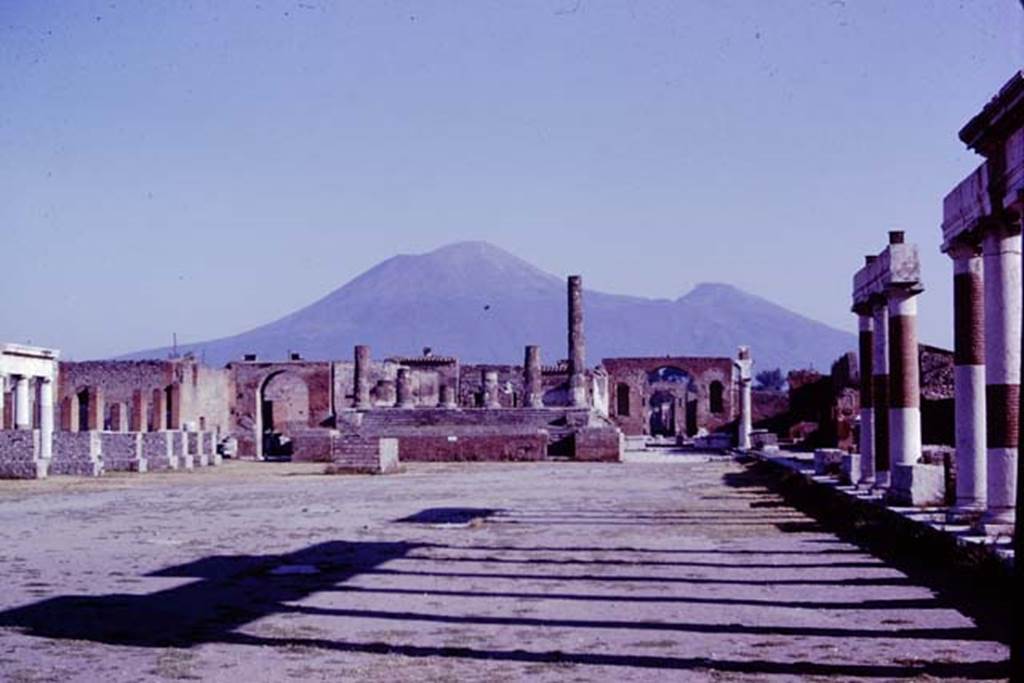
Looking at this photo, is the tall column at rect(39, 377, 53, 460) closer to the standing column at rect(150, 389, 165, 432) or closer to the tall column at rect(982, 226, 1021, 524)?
the standing column at rect(150, 389, 165, 432)

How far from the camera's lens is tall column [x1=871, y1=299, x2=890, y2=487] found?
17.4m

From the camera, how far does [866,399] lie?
749 inches

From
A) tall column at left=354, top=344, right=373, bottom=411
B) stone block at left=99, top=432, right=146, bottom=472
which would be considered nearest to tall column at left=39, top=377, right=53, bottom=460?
stone block at left=99, top=432, right=146, bottom=472

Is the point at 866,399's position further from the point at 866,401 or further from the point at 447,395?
the point at 447,395

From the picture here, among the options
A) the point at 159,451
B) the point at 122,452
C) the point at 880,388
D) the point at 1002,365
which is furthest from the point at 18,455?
the point at 1002,365

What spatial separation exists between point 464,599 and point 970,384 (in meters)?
6.08

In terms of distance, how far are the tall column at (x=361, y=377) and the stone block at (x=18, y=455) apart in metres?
18.0

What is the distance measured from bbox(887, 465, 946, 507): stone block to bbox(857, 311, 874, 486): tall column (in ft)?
12.1

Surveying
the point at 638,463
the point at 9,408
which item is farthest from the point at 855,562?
the point at 9,408

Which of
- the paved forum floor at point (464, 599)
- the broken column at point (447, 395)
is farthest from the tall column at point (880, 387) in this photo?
the broken column at point (447, 395)

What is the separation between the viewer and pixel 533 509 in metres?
18.4

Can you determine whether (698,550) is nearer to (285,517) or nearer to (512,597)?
(512,597)

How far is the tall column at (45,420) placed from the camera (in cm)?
3337

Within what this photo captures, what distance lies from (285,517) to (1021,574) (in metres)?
14.4
